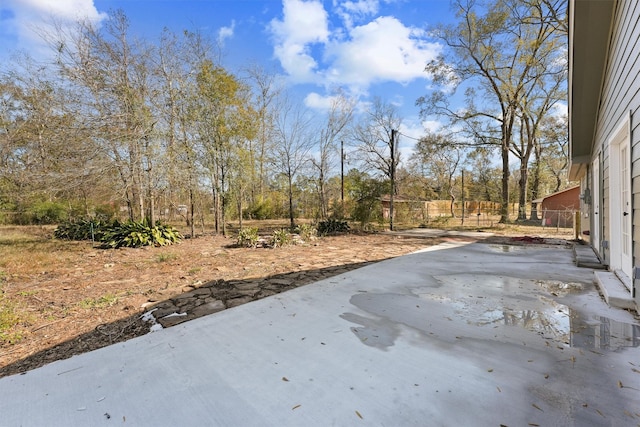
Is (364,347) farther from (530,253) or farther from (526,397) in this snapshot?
(530,253)

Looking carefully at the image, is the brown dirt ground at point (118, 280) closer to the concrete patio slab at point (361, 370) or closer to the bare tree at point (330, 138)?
the concrete patio slab at point (361, 370)

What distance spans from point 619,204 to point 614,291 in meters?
1.09

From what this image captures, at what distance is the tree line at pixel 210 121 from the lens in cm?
684

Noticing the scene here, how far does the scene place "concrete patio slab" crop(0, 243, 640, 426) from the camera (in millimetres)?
1423

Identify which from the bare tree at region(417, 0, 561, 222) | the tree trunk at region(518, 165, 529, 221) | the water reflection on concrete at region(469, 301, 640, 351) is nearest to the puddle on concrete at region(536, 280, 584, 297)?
the water reflection on concrete at region(469, 301, 640, 351)

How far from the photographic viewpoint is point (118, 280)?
435 centimetres

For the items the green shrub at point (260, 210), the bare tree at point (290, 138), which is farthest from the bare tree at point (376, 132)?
the bare tree at point (290, 138)

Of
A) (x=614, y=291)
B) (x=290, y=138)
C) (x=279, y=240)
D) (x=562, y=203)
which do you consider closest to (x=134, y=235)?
(x=279, y=240)

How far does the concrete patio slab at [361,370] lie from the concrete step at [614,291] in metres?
0.13

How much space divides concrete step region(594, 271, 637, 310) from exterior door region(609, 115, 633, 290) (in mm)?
92

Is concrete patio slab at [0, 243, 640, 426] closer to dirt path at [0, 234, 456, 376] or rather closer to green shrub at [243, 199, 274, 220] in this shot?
dirt path at [0, 234, 456, 376]

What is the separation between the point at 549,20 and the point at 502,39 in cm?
246

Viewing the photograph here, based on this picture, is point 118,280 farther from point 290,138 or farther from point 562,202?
point 562,202

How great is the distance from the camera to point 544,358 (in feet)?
6.19
